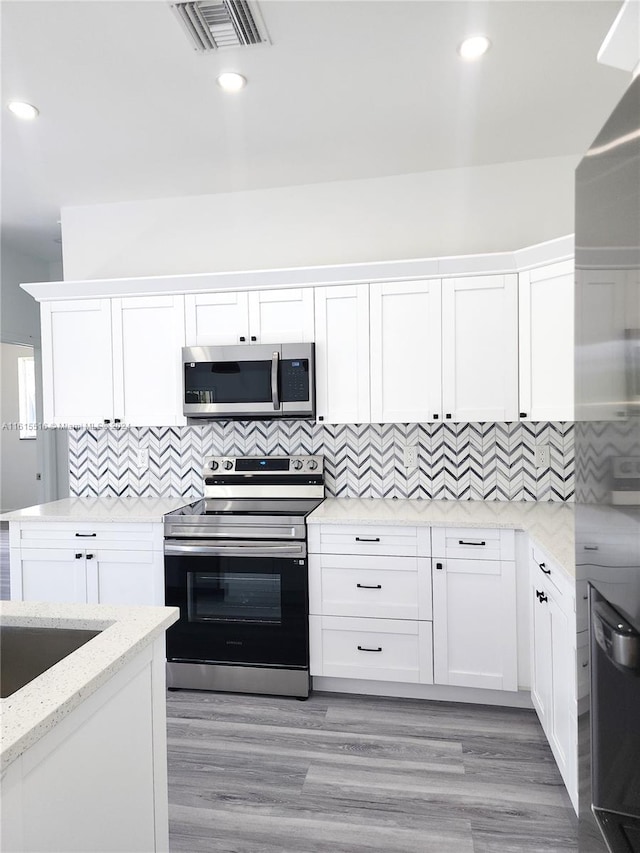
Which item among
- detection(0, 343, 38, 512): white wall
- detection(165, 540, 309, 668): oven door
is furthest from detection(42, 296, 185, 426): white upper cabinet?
detection(0, 343, 38, 512): white wall

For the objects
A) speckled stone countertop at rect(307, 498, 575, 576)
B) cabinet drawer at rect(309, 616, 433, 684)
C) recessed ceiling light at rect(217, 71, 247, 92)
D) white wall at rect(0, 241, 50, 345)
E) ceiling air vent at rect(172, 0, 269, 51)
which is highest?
recessed ceiling light at rect(217, 71, 247, 92)

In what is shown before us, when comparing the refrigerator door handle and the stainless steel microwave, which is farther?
the stainless steel microwave

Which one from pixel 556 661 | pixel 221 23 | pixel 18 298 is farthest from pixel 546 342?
pixel 18 298

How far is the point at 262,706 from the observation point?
2.91 metres

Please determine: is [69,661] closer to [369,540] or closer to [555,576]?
[555,576]

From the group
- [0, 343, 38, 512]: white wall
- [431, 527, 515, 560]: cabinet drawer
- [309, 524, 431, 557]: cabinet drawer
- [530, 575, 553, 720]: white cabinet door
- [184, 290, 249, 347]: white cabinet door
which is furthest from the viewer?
[0, 343, 38, 512]: white wall

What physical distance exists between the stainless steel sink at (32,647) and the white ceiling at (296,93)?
197cm

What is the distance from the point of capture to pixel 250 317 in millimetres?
3336

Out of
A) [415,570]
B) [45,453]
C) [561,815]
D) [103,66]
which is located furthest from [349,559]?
[45,453]

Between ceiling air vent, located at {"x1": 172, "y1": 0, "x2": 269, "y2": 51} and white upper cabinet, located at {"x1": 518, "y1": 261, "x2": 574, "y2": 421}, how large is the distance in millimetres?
1679

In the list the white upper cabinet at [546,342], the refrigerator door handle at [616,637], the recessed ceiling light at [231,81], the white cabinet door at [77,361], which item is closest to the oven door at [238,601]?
the white cabinet door at [77,361]

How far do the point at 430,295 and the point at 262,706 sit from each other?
2.29 metres

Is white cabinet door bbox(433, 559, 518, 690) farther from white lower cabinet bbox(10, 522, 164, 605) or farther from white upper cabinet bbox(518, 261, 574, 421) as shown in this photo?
white lower cabinet bbox(10, 522, 164, 605)

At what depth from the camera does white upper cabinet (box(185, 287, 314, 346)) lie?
3289 millimetres
